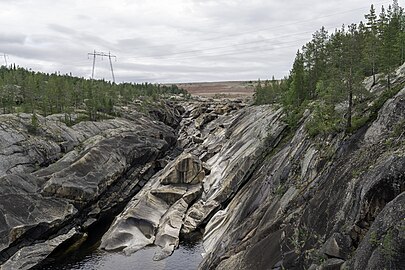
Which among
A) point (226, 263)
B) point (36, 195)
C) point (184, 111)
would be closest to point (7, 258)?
point (36, 195)

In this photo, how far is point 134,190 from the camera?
6812 cm

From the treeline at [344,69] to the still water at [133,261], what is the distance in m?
20.0

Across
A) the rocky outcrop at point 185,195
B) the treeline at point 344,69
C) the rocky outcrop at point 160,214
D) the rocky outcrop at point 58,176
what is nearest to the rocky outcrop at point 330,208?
the treeline at point 344,69

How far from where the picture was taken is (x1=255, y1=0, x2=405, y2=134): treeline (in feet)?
108

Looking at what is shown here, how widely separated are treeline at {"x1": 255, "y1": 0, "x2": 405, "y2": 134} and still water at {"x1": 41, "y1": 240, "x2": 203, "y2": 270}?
65.6 ft

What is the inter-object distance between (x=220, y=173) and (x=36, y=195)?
2676cm

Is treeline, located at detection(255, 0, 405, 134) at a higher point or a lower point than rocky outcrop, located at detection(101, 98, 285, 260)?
higher

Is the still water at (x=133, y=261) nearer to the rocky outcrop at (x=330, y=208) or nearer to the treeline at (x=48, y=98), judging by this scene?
the rocky outcrop at (x=330, y=208)

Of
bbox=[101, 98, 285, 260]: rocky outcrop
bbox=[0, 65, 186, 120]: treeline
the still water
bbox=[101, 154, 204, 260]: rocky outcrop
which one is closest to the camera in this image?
the still water

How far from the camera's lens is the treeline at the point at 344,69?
32.8m

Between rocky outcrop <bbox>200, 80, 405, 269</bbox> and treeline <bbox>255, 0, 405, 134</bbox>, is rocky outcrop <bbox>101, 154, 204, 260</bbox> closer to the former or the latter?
rocky outcrop <bbox>200, 80, 405, 269</bbox>

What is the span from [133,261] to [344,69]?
30783 mm

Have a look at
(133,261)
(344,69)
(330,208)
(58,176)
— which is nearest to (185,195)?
(133,261)

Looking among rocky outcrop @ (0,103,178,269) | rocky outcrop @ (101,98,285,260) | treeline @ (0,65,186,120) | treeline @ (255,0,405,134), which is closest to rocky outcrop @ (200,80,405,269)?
treeline @ (255,0,405,134)
